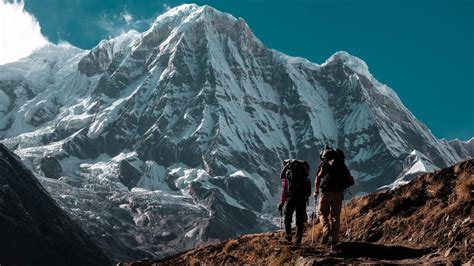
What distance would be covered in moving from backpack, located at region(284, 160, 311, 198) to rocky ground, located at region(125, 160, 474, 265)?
1.01m

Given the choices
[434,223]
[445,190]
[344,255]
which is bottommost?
[344,255]

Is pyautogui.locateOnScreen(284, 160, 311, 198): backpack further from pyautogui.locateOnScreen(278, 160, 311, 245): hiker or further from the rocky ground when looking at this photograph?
the rocky ground

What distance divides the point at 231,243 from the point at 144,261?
262 cm

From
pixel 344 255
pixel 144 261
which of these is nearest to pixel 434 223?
pixel 344 255

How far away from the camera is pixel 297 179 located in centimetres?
1927

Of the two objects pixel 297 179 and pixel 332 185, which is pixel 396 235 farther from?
pixel 297 179

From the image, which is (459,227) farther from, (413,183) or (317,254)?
(413,183)

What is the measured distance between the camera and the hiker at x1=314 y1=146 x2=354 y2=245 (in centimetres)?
1752

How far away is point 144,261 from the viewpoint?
21406 mm

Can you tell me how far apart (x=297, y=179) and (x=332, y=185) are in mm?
1840

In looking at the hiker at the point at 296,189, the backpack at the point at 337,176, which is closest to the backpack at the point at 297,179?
the hiker at the point at 296,189

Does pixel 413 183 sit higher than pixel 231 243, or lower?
higher

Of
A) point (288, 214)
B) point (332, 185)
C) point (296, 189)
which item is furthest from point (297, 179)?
point (332, 185)

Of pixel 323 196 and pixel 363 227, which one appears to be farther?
pixel 363 227
